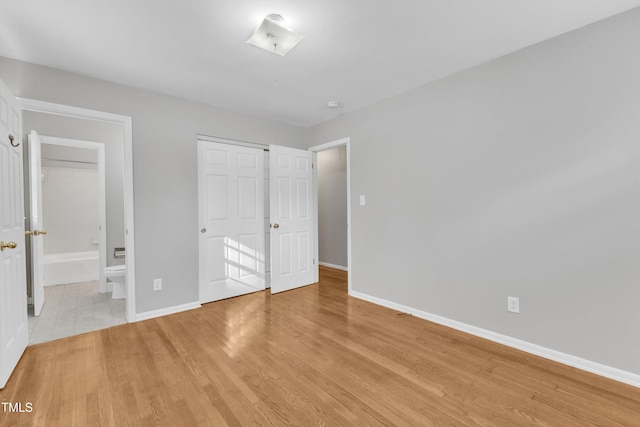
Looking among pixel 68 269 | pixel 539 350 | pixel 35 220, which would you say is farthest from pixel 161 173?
pixel 539 350

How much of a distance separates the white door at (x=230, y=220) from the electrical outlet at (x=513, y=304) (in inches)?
118

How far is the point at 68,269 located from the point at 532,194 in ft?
20.7

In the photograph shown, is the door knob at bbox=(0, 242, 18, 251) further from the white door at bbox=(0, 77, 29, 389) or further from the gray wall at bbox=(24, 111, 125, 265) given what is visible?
the gray wall at bbox=(24, 111, 125, 265)

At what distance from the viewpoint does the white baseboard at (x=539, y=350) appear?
190cm

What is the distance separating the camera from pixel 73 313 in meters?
3.20

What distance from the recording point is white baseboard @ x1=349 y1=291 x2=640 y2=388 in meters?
1.90

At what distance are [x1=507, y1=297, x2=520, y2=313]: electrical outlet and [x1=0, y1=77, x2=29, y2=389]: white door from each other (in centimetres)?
377

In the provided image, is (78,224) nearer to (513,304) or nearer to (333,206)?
(333,206)

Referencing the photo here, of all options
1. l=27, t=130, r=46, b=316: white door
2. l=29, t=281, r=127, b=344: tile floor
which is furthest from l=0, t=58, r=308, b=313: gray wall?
l=27, t=130, r=46, b=316: white door

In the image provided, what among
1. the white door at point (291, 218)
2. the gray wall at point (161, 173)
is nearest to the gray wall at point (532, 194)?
the white door at point (291, 218)

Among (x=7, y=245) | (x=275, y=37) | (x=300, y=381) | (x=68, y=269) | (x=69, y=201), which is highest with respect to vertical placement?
(x=275, y=37)

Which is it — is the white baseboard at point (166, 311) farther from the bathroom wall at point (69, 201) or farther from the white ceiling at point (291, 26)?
the bathroom wall at point (69, 201)

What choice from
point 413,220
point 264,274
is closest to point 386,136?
point 413,220

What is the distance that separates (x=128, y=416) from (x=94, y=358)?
0.95m
